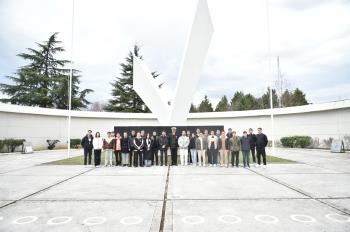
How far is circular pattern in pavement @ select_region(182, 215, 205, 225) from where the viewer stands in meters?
3.84

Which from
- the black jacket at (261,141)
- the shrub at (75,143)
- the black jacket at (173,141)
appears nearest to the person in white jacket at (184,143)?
the black jacket at (173,141)

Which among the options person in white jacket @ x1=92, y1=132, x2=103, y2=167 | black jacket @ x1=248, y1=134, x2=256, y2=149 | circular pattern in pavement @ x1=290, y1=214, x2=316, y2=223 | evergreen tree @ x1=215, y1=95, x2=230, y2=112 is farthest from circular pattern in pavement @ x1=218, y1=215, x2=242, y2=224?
evergreen tree @ x1=215, y1=95, x2=230, y2=112

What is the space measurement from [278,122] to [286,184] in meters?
18.8

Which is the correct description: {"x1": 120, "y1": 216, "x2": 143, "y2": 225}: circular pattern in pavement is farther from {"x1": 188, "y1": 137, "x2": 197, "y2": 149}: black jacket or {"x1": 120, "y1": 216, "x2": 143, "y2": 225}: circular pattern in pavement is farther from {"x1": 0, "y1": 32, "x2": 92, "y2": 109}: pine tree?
{"x1": 0, "y1": 32, "x2": 92, "y2": 109}: pine tree

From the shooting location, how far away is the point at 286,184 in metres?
6.59

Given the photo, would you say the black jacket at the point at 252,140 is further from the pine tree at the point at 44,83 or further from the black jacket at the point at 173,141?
the pine tree at the point at 44,83

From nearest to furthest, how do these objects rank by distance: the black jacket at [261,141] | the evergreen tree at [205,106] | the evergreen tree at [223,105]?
1. the black jacket at [261,141]
2. the evergreen tree at [205,106]
3. the evergreen tree at [223,105]

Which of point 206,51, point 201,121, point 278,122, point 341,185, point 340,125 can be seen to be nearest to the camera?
point 341,185

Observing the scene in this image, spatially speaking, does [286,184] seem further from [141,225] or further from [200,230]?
[141,225]

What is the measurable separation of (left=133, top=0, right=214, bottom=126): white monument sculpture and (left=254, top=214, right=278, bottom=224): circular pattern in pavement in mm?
7819

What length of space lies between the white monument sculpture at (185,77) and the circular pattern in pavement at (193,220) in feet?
25.8

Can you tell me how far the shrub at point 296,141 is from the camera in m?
20.4

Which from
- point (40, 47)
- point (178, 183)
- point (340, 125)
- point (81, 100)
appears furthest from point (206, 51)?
point (40, 47)

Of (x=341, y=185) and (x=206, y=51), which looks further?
(x=206, y=51)
